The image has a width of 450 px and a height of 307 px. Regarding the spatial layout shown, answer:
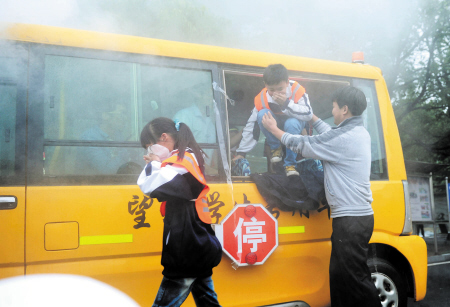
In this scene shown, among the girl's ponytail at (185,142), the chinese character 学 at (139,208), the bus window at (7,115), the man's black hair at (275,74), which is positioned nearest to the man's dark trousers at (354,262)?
the man's black hair at (275,74)

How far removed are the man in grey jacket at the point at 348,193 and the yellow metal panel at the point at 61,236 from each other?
162 centimetres

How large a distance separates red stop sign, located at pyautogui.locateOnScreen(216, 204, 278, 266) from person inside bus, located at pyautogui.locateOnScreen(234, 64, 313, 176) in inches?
17.4

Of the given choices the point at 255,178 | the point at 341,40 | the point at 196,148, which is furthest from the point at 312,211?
the point at 341,40

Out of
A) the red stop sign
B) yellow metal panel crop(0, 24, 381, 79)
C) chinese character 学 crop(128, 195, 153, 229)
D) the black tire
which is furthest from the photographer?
the black tire

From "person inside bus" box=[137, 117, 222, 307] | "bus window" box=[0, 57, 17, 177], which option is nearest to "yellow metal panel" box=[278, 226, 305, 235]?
"person inside bus" box=[137, 117, 222, 307]

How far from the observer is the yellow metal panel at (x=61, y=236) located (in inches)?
92.6

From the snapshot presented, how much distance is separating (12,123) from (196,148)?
1.15 m

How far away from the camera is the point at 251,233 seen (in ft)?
9.49

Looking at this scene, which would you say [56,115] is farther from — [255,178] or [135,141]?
[255,178]

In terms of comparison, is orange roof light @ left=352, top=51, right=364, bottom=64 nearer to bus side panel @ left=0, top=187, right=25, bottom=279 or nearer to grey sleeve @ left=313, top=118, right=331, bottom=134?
grey sleeve @ left=313, top=118, right=331, bottom=134

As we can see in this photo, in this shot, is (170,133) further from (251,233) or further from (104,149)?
(251,233)

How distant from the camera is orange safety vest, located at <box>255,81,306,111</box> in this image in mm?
3246

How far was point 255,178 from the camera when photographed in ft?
9.85

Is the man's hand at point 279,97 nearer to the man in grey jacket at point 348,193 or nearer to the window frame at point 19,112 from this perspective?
the man in grey jacket at point 348,193
